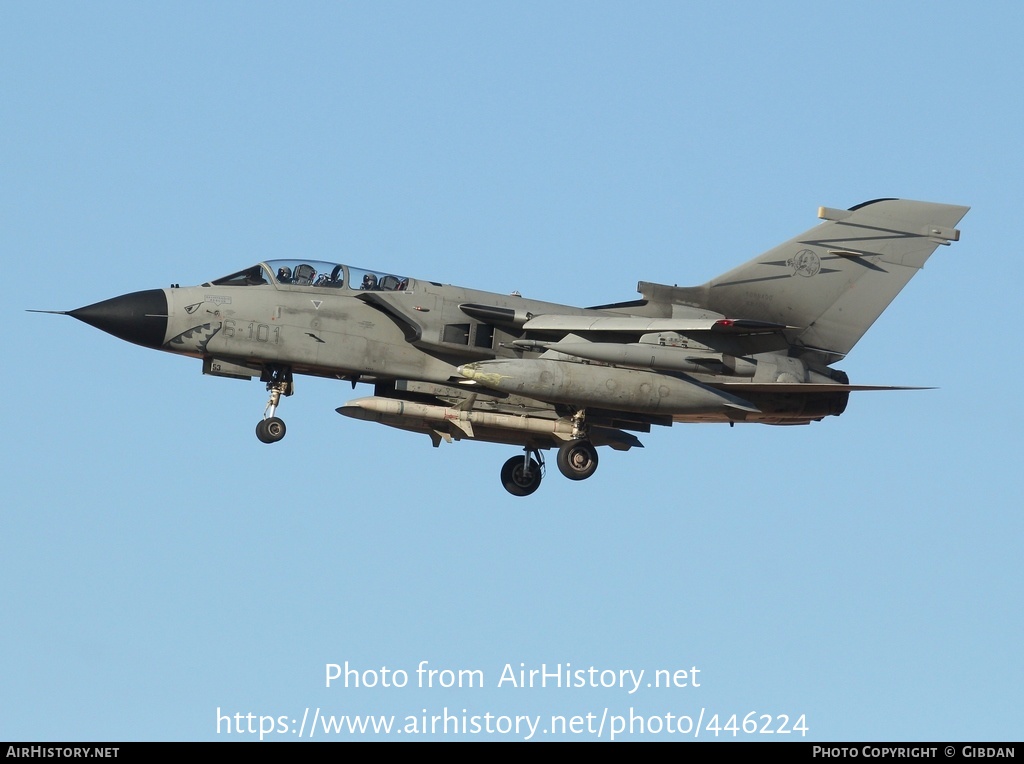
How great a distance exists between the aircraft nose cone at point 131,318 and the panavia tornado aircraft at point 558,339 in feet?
0.08

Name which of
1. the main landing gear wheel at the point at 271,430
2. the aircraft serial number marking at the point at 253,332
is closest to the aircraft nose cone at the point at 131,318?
the aircraft serial number marking at the point at 253,332

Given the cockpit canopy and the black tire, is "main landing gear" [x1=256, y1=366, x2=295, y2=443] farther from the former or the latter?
the black tire

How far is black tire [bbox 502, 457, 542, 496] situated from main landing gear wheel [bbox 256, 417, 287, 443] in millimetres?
4082

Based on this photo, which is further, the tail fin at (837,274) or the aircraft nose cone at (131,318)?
the tail fin at (837,274)

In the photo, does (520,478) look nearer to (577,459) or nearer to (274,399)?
(577,459)

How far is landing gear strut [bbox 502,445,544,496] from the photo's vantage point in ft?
78.8

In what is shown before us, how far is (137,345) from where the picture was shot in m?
21.8

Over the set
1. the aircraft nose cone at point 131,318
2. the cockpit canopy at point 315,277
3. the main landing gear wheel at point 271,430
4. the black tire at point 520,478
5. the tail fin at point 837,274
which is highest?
the tail fin at point 837,274

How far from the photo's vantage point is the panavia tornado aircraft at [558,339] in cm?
→ 2169

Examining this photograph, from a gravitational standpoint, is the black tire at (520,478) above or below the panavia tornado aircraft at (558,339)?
below

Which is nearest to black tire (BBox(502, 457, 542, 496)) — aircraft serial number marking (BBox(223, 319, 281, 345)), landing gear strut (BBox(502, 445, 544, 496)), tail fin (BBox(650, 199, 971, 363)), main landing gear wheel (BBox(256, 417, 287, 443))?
landing gear strut (BBox(502, 445, 544, 496))

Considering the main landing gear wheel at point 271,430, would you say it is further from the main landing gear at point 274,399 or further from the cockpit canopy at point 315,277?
the cockpit canopy at point 315,277
